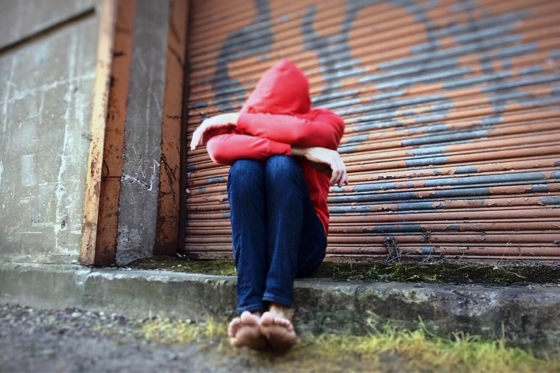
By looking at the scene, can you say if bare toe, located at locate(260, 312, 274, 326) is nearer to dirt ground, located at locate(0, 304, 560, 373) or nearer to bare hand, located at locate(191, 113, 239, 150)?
dirt ground, located at locate(0, 304, 560, 373)

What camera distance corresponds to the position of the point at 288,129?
178cm

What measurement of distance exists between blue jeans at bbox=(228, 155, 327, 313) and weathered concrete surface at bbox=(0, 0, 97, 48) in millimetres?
2225

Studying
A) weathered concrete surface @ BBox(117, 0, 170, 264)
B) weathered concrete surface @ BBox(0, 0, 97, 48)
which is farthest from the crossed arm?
weathered concrete surface @ BBox(0, 0, 97, 48)

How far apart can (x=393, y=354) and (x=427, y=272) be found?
745 millimetres

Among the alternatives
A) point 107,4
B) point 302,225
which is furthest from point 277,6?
point 302,225

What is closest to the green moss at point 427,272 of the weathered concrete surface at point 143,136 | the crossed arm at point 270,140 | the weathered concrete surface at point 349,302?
the weathered concrete surface at point 349,302

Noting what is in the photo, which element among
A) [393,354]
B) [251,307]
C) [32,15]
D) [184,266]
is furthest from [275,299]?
→ [32,15]

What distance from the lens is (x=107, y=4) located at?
300 cm

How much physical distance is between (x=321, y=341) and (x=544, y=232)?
4.88 feet

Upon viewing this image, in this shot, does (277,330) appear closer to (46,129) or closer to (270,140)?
(270,140)

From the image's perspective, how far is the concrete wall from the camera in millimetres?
2695

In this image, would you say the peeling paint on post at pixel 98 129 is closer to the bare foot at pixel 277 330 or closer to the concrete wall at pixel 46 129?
the concrete wall at pixel 46 129

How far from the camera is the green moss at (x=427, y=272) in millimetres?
1964

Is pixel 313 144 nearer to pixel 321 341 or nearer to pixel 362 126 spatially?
pixel 321 341
